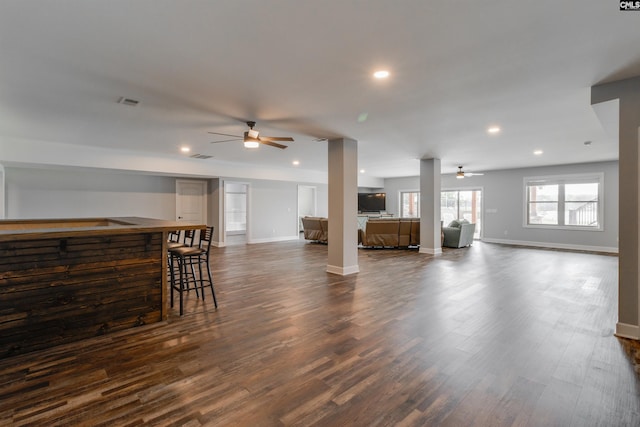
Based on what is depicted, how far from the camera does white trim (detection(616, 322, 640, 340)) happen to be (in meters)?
2.86

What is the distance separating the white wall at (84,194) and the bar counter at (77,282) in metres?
5.40

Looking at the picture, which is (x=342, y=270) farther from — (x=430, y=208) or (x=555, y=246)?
(x=555, y=246)

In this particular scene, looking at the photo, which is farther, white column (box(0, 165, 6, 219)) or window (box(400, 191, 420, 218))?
window (box(400, 191, 420, 218))

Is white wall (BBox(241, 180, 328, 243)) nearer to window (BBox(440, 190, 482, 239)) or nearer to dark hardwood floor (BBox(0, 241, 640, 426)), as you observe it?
window (BBox(440, 190, 482, 239))

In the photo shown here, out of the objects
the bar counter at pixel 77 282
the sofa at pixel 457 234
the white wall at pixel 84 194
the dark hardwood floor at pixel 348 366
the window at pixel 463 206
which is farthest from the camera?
the window at pixel 463 206

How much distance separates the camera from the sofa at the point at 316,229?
9547 millimetres

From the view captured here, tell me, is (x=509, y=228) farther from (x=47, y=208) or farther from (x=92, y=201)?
(x=47, y=208)

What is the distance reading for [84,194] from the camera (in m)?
7.68

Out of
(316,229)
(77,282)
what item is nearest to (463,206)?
(316,229)

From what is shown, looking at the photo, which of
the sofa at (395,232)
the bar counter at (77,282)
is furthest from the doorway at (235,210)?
the bar counter at (77,282)

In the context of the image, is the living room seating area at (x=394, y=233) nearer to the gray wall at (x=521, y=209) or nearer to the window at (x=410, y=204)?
the gray wall at (x=521, y=209)

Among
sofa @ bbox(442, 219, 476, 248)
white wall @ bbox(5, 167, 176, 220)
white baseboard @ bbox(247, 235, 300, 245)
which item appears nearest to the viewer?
white wall @ bbox(5, 167, 176, 220)

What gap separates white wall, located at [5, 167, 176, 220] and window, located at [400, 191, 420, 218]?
8859 mm

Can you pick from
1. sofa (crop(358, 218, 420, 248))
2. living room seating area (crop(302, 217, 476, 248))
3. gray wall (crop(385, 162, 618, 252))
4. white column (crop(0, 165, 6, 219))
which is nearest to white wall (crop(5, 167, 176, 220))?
white column (crop(0, 165, 6, 219))
